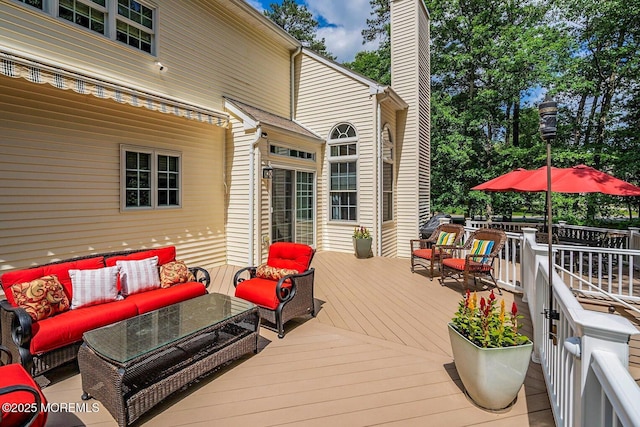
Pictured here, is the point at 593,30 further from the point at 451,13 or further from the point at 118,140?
the point at 118,140

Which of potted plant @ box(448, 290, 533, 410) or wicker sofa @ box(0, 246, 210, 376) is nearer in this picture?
potted plant @ box(448, 290, 533, 410)

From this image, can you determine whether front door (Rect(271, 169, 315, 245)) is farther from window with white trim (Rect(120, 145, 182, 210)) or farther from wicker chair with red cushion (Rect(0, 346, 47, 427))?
wicker chair with red cushion (Rect(0, 346, 47, 427))

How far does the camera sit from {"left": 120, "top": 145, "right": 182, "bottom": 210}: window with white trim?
5.57 meters

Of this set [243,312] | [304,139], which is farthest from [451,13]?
[243,312]

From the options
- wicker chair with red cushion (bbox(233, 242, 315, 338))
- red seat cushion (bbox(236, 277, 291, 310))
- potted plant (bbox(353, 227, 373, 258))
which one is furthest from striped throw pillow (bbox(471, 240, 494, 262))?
red seat cushion (bbox(236, 277, 291, 310))

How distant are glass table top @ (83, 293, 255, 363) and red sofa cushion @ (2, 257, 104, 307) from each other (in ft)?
3.28

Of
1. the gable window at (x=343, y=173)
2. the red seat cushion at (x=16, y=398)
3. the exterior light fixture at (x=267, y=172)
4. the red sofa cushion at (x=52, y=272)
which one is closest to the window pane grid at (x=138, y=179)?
the red sofa cushion at (x=52, y=272)

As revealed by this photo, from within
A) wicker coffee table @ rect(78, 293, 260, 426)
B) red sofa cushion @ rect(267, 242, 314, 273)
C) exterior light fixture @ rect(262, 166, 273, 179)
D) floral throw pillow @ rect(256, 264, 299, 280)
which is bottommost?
wicker coffee table @ rect(78, 293, 260, 426)

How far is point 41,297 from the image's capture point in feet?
10.0

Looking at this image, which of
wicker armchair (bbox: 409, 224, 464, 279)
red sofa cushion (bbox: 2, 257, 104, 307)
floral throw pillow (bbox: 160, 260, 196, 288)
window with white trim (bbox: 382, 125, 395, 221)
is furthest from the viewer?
window with white trim (bbox: 382, 125, 395, 221)

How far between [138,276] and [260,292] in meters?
1.62

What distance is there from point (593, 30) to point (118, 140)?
15400mm

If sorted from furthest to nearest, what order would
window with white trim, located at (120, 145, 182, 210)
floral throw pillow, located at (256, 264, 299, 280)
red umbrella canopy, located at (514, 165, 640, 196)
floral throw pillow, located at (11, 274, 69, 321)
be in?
1. red umbrella canopy, located at (514, 165, 640, 196)
2. window with white trim, located at (120, 145, 182, 210)
3. floral throw pillow, located at (256, 264, 299, 280)
4. floral throw pillow, located at (11, 274, 69, 321)

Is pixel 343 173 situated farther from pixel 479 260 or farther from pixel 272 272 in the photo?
pixel 272 272
